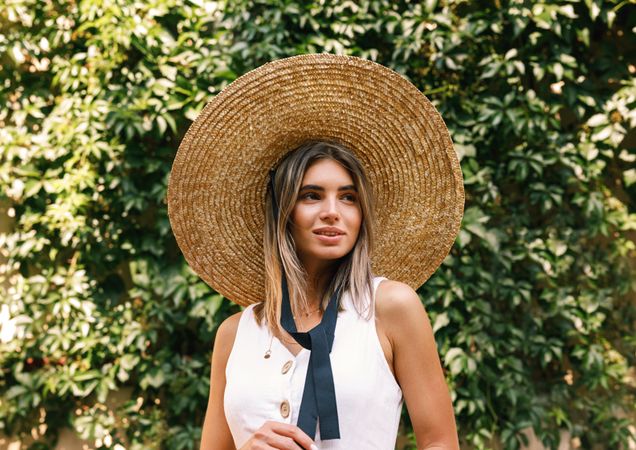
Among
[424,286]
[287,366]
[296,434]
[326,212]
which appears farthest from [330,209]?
[424,286]

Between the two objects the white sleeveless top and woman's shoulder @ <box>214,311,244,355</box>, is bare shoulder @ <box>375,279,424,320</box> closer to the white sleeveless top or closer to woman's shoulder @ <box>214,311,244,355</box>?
the white sleeveless top

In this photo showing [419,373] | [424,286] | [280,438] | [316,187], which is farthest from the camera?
[424,286]

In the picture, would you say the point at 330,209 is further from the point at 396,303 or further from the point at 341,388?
the point at 341,388

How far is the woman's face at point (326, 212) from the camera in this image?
1.63m

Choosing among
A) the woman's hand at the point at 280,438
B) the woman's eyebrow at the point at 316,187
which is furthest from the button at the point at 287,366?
the woman's eyebrow at the point at 316,187

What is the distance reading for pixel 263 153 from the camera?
1806 mm

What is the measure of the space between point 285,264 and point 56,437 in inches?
102

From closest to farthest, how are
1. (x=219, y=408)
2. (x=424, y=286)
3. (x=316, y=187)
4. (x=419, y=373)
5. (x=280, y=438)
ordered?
(x=280, y=438) < (x=419, y=373) < (x=316, y=187) < (x=219, y=408) < (x=424, y=286)

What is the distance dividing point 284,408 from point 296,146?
25.6 inches

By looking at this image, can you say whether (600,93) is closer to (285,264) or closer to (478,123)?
(478,123)

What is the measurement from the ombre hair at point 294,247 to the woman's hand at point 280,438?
10.1 inches

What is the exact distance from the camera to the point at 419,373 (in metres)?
1.53

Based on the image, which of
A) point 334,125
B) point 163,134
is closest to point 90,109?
point 163,134

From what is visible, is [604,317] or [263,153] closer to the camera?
[263,153]
